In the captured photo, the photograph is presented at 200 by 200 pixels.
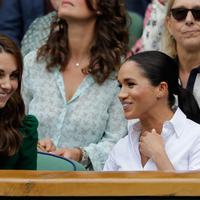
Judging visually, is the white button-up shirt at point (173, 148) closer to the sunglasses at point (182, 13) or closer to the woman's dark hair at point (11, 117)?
the woman's dark hair at point (11, 117)

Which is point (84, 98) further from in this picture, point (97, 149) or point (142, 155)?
point (142, 155)

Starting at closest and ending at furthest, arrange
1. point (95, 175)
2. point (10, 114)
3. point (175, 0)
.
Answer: point (95, 175)
point (10, 114)
point (175, 0)

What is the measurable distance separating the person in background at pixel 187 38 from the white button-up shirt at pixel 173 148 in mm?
548

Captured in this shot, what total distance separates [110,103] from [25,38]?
3.23 feet

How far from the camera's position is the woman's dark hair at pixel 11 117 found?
402 centimetres

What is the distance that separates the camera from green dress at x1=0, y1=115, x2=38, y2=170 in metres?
4.06

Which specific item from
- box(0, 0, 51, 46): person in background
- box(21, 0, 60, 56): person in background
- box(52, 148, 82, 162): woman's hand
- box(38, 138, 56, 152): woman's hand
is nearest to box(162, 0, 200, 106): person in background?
box(52, 148, 82, 162): woman's hand

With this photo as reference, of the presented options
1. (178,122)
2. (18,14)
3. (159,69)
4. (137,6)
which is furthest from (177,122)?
(137,6)

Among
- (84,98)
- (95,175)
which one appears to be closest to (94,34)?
(84,98)

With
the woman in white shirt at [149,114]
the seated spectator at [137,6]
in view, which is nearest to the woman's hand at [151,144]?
the woman in white shirt at [149,114]

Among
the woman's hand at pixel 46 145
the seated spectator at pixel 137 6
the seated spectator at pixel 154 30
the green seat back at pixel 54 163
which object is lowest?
the woman's hand at pixel 46 145

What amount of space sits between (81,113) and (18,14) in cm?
148

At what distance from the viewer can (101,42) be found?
5.32 metres

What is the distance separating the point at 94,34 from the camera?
539cm
